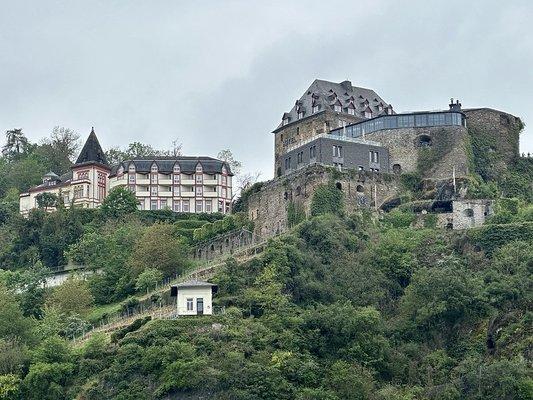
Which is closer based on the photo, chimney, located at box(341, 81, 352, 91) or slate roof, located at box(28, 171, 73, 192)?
chimney, located at box(341, 81, 352, 91)

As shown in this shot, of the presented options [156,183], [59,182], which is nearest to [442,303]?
[156,183]

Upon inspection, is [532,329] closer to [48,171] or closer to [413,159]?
[413,159]

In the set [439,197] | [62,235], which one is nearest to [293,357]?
[439,197]

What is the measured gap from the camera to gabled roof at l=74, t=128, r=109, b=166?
392 ft

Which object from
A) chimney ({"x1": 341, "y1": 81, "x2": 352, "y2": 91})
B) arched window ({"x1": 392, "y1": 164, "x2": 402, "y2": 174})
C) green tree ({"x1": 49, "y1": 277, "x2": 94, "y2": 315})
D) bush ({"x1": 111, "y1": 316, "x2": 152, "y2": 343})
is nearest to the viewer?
bush ({"x1": 111, "y1": 316, "x2": 152, "y2": 343})

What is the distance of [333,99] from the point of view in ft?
358

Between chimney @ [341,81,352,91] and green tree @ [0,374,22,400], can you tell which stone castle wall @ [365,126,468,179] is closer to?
chimney @ [341,81,352,91]

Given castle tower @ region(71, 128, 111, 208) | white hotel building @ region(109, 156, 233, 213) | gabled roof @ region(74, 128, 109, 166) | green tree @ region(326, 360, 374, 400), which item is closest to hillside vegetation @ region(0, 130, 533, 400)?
green tree @ region(326, 360, 374, 400)

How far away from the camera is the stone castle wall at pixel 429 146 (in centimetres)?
9975

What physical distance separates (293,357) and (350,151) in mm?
27500

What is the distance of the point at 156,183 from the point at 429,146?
2659 cm

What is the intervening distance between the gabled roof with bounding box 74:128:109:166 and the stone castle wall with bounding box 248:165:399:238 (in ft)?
78.3

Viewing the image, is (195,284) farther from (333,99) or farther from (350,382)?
(333,99)

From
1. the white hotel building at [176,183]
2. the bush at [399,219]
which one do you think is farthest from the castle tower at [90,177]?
the bush at [399,219]
